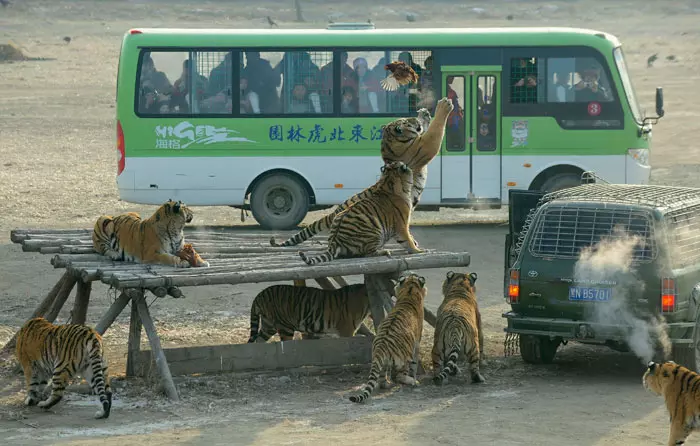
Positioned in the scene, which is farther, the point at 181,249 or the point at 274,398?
the point at 181,249

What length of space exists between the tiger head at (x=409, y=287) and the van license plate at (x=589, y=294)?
1280 mm

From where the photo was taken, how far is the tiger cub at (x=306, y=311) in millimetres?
11906

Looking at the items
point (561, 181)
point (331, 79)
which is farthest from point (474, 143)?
point (331, 79)

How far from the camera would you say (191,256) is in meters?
11.3

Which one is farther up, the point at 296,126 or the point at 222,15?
the point at 222,15

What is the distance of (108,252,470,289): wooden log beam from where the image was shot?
1045 centimetres

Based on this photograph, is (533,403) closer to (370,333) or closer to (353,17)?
(370,333)

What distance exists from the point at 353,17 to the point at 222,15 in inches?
243

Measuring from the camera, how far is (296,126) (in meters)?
19.2

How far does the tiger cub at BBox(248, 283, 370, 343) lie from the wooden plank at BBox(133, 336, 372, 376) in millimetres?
453

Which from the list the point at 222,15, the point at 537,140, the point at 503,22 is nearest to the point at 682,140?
the point at 537,140

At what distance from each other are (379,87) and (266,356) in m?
8.59

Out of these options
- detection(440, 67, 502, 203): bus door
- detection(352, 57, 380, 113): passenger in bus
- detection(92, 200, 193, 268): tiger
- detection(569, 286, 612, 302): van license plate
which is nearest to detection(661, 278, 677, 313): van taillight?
detection(569, 286, 612, 302): van license plate

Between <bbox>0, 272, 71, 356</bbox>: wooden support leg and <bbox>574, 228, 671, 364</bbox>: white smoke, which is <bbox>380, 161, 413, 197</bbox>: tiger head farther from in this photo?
<bbox>0, 272, 71, 356</bbox>: wooden support leg
